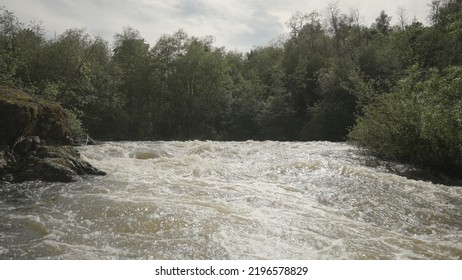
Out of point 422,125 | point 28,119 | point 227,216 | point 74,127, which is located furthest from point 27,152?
point 422,125

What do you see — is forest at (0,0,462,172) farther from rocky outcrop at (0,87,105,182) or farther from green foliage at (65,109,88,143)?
rocky outcrop at (0,87,105,182)

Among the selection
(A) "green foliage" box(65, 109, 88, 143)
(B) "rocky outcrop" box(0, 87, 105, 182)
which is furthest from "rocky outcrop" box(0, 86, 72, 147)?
(A) "green foliage" box(65, 109, 88, 143)

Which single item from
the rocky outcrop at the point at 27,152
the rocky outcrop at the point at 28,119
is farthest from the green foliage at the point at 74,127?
the rocky outcrop at the point at 27,152

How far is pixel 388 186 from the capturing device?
34.9ft

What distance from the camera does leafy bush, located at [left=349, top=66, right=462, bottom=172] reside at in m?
12.5

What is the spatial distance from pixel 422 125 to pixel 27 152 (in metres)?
14.9

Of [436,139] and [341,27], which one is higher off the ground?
[341,27]

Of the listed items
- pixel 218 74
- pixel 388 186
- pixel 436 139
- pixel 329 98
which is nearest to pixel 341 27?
pixel 329 98

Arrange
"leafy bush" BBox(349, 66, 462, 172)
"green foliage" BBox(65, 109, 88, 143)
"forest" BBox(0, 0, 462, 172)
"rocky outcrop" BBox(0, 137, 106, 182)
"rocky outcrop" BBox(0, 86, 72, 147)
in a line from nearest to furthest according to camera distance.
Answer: "rocky outcrop" BBox(0, 137, 106, 182) → "rocky outcrop" BBox(0, 86, 72, 147) → "leafy bush" BBox(349, 66, 462, 172) → "green foliage" BBox(65, 109, 88, 143) → "forest" BBox(0, 0, 462, 172)

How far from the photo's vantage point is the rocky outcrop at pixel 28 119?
34.6ft

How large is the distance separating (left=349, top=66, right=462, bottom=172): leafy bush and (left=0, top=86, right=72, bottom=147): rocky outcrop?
1440 cm

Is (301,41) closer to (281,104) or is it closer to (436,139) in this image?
(281,104)

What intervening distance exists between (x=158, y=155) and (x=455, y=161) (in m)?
12.8

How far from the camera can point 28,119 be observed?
36.5ft
